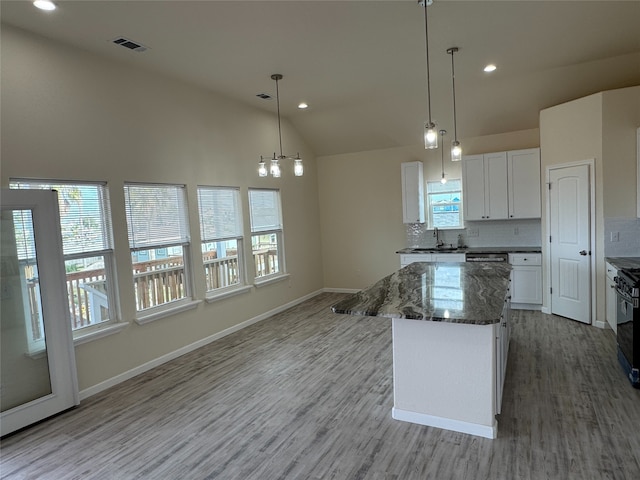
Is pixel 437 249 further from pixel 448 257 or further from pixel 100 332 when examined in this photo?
pixel 100 332

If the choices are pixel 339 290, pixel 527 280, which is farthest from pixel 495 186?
pixel 339 290

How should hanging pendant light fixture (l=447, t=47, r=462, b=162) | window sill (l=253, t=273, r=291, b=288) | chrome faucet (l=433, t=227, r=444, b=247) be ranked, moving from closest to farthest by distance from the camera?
hanging pendant light fixture (l=447, t=47, r=462, b=162)
window sill (l=253, t=273, r=291, b=288)
chrome faucet (l=433, t=227, r=444, b=247)

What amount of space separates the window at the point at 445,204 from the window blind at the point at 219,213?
3452mm

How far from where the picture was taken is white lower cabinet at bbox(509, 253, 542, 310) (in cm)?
565

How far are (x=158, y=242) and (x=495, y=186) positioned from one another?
4.99 meters

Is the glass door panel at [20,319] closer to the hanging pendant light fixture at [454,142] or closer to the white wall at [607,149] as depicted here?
the hanging pendant light fixture at [454,142]

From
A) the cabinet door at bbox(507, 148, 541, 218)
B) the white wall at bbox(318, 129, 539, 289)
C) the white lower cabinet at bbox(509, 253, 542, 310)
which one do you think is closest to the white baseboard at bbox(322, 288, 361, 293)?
the white wall at bbox(318, 129, 539, 289)

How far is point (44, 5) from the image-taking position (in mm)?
2879

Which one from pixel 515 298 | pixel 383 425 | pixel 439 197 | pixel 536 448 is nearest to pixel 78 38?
pixel 383 425

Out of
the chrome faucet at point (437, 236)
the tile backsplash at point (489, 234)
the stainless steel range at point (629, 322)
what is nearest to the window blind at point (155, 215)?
the tile backsplash at point (489, 234)

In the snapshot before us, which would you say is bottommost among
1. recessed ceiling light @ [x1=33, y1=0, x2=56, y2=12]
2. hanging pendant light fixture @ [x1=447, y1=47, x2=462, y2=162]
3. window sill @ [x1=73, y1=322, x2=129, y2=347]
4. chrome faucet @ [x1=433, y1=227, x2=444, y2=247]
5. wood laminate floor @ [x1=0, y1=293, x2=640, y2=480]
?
wood laminate floor @ [x1=0, y1=293, x2=640, y2=480]

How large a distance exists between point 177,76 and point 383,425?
429cm

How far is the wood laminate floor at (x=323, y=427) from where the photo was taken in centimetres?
243

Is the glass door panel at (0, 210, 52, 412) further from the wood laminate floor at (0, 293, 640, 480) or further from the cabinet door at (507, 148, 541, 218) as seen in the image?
the cabinet door at (507, 148, 541, 218)
